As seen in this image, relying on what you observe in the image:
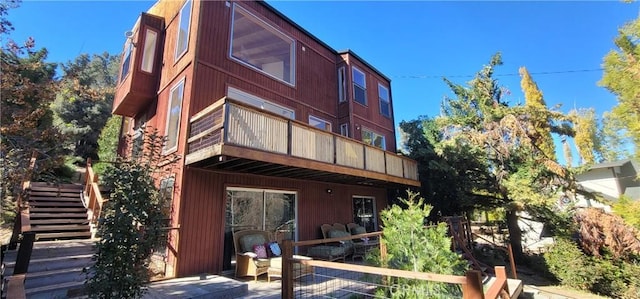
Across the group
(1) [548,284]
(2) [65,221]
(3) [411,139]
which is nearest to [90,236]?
(2) [65,221]

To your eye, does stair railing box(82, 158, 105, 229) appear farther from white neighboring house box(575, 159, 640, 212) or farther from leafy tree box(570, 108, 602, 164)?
leafy tree box(570, 108, 602, 164)

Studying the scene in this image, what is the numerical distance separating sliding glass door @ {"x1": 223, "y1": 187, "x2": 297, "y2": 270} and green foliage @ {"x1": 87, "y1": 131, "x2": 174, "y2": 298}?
280 cm

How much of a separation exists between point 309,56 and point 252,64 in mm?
3047

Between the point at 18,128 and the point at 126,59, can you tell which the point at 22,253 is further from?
the point at 126,59

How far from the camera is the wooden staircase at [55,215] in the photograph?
7891 mm

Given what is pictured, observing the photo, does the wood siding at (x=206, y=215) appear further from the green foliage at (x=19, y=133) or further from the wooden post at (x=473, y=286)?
the wooden post at (x=473, y=286)

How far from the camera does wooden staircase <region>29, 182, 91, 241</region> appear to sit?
789cm

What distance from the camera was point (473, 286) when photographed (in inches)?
89.4

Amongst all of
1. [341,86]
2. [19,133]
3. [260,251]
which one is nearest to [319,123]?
[341,86]

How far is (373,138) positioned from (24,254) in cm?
1195

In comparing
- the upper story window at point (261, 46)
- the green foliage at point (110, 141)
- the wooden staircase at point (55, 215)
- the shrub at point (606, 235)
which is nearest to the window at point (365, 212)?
the upper story window at point (261, 46)

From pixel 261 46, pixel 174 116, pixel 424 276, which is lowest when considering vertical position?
pixel 424 276

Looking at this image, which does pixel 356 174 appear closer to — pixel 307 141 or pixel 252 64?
pixel 307 141

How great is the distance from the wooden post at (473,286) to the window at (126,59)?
1213 centimetres
